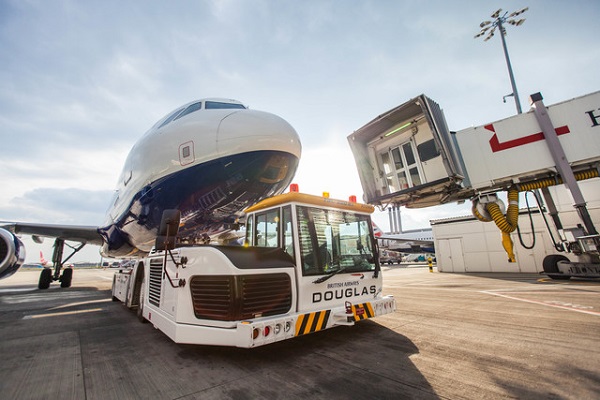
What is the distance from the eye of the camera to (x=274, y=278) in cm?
306

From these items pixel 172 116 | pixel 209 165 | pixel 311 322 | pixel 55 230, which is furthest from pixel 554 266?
pixel 55 230

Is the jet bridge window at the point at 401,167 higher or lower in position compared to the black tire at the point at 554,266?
higher

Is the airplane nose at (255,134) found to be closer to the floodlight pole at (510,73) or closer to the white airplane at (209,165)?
the white airplane at (209,165)

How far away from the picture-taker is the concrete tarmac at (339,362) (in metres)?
2.25

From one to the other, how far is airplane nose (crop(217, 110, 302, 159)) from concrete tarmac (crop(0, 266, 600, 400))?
11.0ft

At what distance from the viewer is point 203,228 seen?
22.3 feet

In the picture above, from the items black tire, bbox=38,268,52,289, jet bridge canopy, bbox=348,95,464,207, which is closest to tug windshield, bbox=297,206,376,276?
jet bridge canopy, bbox=348,95,464,207

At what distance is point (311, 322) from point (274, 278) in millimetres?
720

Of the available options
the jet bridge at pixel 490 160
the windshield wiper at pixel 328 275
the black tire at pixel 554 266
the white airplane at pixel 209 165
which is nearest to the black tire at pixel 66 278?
the white airplane at pixel 209 165

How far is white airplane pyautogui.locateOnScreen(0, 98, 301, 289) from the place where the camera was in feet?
16.4

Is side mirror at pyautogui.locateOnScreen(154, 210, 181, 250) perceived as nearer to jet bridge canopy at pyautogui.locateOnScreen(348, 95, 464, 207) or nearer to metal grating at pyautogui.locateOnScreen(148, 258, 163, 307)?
metal grating at pyautogui.locateOnScreen(148, 258, 163, 307)

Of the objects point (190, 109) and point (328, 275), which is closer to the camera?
point (328, 275)

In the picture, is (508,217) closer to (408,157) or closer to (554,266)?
(554,266)

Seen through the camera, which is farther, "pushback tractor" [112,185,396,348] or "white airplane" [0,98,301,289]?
"white airplane" [0,98,301,289]
